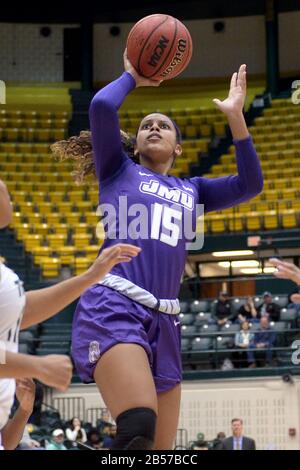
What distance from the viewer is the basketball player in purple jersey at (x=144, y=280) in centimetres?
433

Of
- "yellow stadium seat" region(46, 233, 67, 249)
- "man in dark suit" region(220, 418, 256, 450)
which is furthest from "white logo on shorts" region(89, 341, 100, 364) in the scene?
"yellow stadium seat" region(46, 233, 67, 249)

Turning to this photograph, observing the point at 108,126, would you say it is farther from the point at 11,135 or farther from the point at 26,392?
the point at 11,135

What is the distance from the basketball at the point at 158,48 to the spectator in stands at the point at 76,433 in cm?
882

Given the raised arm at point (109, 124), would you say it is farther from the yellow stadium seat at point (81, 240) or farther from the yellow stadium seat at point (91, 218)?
the yellow stadium seat at point (91, 218)

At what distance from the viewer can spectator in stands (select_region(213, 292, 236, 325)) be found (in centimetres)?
1585

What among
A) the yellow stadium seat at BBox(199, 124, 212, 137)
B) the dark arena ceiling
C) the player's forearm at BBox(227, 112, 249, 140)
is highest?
the dark arena ceiling

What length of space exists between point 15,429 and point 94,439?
9.06m

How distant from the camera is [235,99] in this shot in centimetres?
504

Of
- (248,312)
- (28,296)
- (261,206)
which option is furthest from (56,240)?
(28,296)

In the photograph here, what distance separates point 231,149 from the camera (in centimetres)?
2259

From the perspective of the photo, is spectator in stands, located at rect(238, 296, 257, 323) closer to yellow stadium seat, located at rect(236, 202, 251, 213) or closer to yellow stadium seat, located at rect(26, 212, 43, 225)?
yellow stadium seat, located at rect(236, 202, 251, 213)

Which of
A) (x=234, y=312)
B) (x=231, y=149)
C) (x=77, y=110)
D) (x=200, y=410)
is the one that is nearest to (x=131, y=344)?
(x=200, y=410)

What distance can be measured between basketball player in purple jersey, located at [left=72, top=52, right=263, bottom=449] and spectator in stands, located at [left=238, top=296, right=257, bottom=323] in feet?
34.0

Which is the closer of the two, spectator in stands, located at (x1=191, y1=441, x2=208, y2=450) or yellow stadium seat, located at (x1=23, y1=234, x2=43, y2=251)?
spectator in stands, located at (x1=191, y1=441, x2=208, y2=450)
